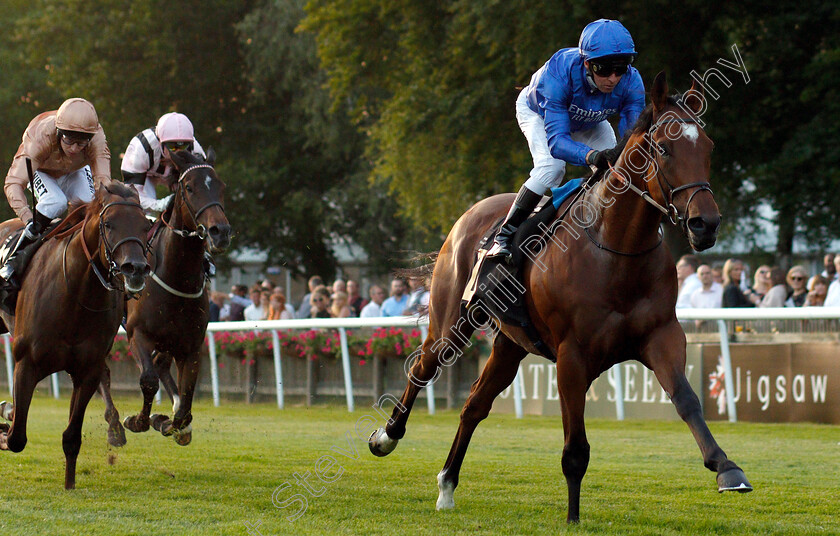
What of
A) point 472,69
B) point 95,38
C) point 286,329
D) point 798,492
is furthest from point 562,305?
point 95,38

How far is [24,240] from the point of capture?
23.1 ft

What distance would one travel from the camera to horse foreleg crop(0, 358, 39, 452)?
635cm

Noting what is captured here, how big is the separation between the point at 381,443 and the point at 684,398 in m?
2.14

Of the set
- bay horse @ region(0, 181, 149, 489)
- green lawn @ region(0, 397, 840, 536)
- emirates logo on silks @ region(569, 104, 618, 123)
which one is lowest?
green lawn @ region(0, 397, 840, 536)

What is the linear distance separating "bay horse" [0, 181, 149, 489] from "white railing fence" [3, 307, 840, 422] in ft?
6.73

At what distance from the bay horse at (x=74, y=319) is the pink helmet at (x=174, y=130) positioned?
3.95 feet

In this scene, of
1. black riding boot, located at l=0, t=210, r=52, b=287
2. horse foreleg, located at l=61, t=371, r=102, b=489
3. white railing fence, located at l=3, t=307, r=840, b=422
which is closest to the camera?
horse foreleg, located at l=61, t=371, r=102, b=489

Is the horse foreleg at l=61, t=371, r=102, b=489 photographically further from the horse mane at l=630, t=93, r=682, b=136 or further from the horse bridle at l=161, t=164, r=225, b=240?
the horse mane at l=630, t=93, r=682, b=136

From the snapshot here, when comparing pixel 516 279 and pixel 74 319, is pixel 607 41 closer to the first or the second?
pixel 516 279

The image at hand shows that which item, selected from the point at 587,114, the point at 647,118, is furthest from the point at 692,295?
the point at 647,118

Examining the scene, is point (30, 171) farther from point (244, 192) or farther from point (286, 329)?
point (244, 192)

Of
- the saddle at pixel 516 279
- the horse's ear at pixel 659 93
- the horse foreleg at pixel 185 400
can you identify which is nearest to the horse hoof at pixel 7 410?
the horse foreleg at pixel 185 400

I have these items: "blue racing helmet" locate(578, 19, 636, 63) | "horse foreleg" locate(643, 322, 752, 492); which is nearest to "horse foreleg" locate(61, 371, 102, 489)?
"horse foreleg" locate(643, 322, 752, 492)

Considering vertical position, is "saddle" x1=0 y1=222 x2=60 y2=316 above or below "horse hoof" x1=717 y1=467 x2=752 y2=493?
above
